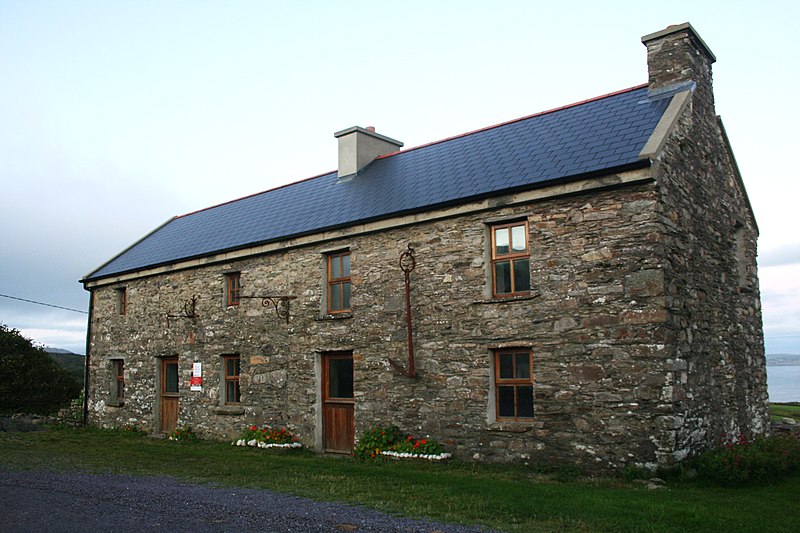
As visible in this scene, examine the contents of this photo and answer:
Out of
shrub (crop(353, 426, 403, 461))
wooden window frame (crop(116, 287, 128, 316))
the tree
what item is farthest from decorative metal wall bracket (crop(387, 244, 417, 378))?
the tree

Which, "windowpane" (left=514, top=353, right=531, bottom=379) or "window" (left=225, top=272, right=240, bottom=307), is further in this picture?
"window" (left=225, top=272, right=240, bottom=307)

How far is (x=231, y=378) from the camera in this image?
1812cm

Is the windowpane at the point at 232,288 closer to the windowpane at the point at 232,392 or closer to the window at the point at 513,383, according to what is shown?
the windowpane at the point at 232,392

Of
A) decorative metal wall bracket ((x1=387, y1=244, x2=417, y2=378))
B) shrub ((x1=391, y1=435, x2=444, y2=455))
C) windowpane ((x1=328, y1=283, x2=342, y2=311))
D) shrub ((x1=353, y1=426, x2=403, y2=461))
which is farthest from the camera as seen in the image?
windowpane ((x1=328, y1=283, x2=342, y2=311))

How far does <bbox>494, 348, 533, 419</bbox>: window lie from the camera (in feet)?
40.4

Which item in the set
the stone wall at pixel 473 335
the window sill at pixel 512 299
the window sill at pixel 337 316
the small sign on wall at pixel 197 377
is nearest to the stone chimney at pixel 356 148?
the stone wall at pixel 473 335

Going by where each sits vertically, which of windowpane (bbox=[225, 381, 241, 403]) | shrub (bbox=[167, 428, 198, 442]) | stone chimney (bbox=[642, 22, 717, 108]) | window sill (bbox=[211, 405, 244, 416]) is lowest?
shrub (bbox=[167, 428, 198, 442])

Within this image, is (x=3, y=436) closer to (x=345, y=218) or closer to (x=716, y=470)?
(x=345, y=218)

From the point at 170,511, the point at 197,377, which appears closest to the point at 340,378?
the point at 197,377

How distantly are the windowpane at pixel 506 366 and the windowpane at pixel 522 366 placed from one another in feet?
0.35

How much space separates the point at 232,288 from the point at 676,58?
1225 centimetres

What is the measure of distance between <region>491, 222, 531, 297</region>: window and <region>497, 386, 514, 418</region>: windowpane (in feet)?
5.82

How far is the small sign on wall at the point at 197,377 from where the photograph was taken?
61.3 ft

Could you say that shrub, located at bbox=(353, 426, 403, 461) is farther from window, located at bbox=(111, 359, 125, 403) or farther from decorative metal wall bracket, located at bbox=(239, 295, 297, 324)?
window, located at bbox=(111, 359, 125, 403)
